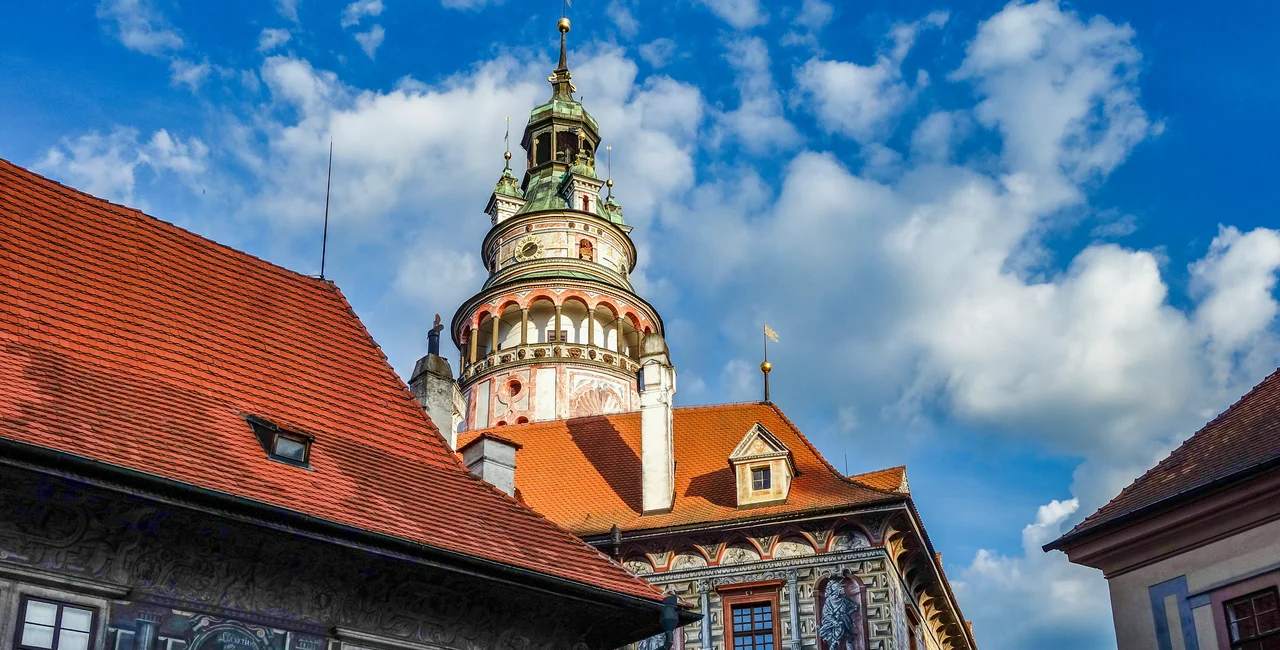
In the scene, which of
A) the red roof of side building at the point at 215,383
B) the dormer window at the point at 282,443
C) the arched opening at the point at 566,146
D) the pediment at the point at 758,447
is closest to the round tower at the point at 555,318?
the arched opening at the point at 566,146

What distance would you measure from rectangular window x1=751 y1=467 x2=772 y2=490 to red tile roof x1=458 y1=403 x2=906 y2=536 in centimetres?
42

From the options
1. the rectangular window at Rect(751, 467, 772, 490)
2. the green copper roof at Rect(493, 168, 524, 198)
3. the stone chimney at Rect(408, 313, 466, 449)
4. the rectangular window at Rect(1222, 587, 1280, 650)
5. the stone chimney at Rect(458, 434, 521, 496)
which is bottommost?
the rectangular window at Rect(1222, 587, 1280, 650)

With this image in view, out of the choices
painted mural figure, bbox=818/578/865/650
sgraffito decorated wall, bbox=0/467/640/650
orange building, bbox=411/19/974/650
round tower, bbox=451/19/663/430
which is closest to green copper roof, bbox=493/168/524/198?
round tower, bbox=451/19/663/430

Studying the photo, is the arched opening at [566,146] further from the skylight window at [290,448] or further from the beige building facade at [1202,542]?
the skylight window at [290,448]

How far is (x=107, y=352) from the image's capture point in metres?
11.4

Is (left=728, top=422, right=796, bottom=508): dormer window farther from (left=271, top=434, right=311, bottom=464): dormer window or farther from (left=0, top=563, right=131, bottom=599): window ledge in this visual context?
(left=0, top=563, right=131, bottom=599): window ledge

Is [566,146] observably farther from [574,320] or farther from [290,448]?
[290,448]

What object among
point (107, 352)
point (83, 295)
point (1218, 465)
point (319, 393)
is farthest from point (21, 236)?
point (1218, 465)

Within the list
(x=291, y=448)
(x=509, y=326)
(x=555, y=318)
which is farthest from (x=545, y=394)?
(x=291, y=448)

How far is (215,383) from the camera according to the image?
12016mm

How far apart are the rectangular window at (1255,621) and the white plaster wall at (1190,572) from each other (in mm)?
254

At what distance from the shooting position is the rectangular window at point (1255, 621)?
A: 1330 cm

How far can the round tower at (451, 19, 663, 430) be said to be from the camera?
103 feet

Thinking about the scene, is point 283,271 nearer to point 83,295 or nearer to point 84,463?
point 83,295
